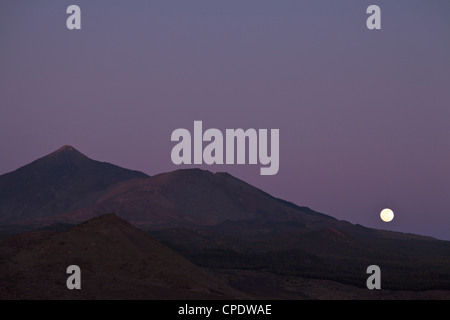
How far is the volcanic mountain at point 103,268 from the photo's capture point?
45562 mm

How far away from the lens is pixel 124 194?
16788 cm

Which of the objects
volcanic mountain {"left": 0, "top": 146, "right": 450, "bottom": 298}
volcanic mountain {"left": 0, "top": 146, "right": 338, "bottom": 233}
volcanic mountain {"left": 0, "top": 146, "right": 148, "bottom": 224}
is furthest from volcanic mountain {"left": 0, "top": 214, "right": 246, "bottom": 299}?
volcanic mountain {"left": 0, "top": 146, "right": 148, "bottom": 224}

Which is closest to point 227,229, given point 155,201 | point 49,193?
point 155,201

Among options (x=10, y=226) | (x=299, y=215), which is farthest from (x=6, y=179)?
(x=299, y=215)

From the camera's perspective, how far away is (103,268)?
166 ft

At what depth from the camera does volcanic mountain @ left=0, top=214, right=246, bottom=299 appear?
45562mm

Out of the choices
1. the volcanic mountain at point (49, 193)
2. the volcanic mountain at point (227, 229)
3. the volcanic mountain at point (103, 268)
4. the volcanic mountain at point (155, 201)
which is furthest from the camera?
the volcanic mountain at point (49, 193)

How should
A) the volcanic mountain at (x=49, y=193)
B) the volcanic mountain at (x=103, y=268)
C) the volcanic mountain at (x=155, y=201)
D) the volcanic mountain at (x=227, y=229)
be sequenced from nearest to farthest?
1. the volcanic mountain at (x=103, y=268)
2. the volcanic mountain at (x=227, y=229)
3. the volcanic mountain at (x=155, y=201)
4. the volcanic mountain at (x=49, y=193)

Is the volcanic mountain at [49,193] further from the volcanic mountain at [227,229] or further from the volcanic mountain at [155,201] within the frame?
the volcanic mountain at [227,229]

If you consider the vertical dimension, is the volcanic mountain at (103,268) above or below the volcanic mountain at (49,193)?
below

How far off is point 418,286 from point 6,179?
156 m

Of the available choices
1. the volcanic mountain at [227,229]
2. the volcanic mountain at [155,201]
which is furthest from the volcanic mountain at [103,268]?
the volcanic mountain at [155,201]

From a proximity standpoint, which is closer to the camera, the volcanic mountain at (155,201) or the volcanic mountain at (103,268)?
the volcanic mountain at (103,268)
